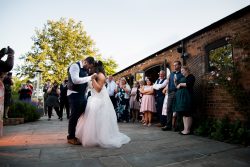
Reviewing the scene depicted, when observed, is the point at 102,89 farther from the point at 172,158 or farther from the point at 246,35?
the point at 246,35

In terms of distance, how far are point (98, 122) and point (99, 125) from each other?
64 millimetres

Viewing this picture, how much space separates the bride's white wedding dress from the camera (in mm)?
4199

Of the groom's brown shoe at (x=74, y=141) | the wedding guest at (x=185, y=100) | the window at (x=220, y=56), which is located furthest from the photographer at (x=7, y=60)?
the window at (x=220, y=56)

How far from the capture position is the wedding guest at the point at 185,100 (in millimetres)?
5625

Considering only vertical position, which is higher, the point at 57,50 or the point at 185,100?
the point at 57,50

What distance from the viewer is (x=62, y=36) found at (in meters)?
28.4

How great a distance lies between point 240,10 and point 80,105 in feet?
15.2

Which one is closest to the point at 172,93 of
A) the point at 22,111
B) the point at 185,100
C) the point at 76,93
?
the point at 185,100

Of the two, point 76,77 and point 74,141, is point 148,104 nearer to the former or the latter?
point 74,141

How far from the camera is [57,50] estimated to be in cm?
2798

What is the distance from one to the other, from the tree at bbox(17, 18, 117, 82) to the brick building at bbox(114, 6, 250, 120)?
21467 mm

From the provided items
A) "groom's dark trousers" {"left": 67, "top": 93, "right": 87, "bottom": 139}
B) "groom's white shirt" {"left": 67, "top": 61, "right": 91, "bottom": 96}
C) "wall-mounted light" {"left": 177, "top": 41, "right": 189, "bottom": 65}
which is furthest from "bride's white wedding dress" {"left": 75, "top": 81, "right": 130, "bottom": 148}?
"wall-mounted light" {"left": 177, "top": 41, "right": 189, "bottom": 65}

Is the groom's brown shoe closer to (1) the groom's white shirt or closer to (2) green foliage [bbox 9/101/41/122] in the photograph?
(1) the groom's white shirt

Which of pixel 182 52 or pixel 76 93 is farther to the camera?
pixel 182 52
